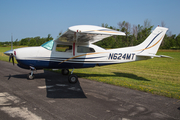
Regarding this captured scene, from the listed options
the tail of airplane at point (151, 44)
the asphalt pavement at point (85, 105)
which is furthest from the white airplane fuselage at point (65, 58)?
the asphalt pavement at point (85, 105)

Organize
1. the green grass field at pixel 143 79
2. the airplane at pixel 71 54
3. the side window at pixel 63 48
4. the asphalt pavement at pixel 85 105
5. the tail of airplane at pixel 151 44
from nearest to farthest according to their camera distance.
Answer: the asphalt pavement at pixel 85 105 → the green grass field at pixel 143 79 → the airplane at pixel 71 54 → the side window at pixel 63 48 → the tail of airplane at pixel 151 44

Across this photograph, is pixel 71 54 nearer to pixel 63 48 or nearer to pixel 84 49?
pixel 63 48

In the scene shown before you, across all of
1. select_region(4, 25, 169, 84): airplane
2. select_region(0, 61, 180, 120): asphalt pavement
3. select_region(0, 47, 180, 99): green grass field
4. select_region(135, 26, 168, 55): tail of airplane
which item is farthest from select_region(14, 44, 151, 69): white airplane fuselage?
select_region(0, 61, 180, 120): asphalt pavement

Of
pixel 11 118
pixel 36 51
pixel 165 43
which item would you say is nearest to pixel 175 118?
pixel 11 118

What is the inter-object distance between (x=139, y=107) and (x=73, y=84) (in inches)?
151

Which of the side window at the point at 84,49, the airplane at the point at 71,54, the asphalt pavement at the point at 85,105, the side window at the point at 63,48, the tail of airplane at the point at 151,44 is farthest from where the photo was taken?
the tail of airplane at the point at 151,44

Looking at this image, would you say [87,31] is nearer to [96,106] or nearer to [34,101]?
[96,106]

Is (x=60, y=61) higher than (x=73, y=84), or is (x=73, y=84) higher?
(x=60, y=61)

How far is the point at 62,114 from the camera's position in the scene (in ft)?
13.1

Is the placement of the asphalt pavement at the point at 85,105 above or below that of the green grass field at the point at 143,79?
above

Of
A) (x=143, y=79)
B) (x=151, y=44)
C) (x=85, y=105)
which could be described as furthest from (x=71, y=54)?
(x=151, y=44)

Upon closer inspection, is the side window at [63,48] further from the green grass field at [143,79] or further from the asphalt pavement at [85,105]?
the asphalt pavement at [85,105]

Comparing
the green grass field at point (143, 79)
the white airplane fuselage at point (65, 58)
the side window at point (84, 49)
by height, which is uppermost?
the side window at point (84, 49)

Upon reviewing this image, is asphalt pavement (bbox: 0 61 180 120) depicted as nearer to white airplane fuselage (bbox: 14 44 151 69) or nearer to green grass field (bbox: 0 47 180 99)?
green grass field (bbox: 0 47 180 99)
